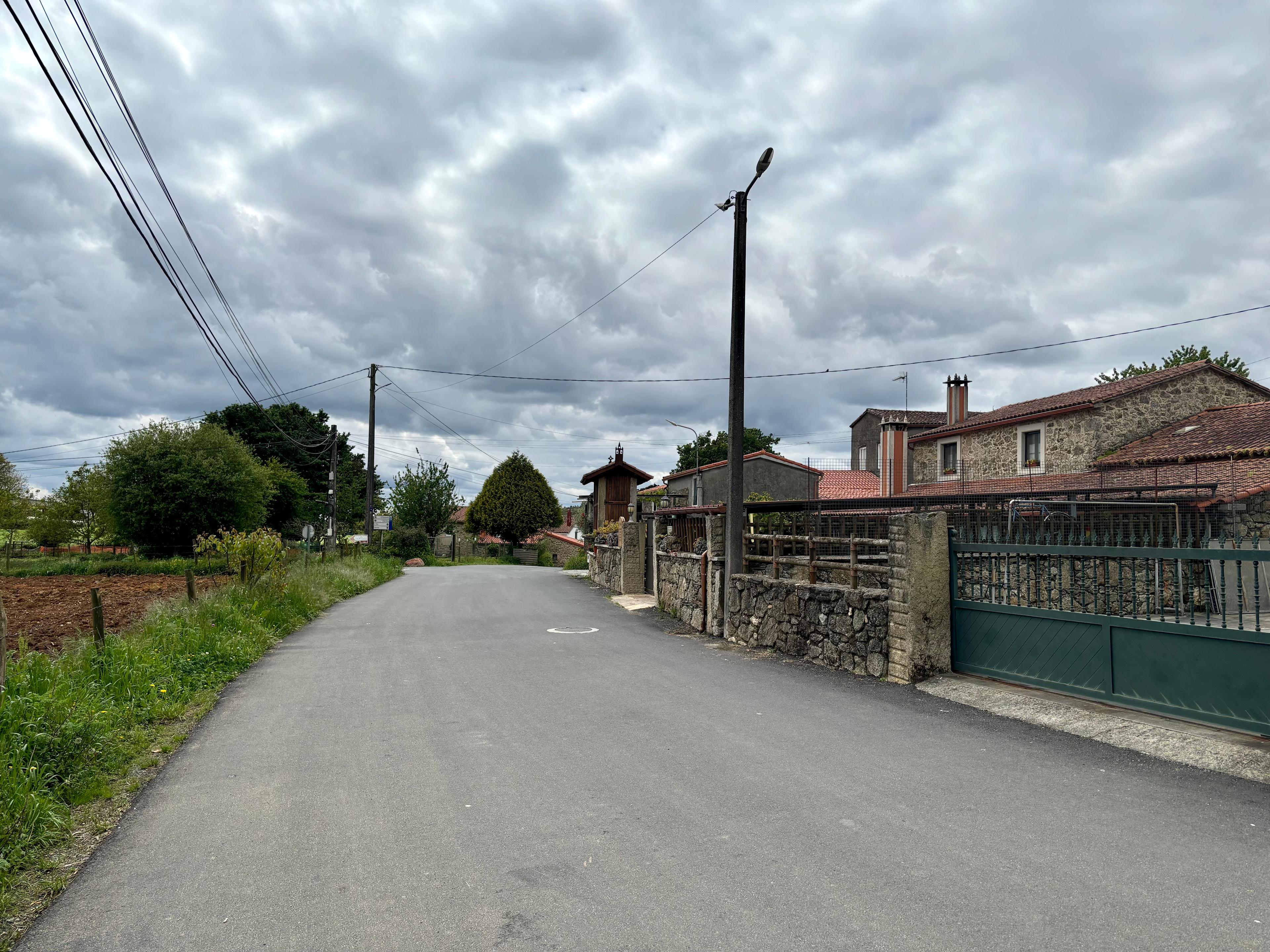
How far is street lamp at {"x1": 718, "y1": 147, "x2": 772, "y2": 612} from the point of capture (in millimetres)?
13445

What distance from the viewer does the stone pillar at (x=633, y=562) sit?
2380 cm

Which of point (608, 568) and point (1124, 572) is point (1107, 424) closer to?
point (608, 568)

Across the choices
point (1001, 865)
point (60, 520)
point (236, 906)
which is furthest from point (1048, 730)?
point (60, 520)

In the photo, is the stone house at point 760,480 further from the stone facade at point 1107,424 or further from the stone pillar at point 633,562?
the stone pillar at point 633,562

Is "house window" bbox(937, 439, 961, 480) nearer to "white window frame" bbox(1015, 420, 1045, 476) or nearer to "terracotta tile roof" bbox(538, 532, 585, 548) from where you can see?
"white window frame" bbox(1015, 420, 1045, 476)

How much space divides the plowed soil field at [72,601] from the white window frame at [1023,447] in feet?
80.3

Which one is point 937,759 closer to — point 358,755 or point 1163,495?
point 358,755

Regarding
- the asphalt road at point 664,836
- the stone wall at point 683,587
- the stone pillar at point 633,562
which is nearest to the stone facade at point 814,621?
the asphalt road at point 664,836

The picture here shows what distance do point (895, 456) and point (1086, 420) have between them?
8510 mm

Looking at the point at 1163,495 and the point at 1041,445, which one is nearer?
the point at 1163,495

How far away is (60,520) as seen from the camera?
4838cm

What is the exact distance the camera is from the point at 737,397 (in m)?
13.4

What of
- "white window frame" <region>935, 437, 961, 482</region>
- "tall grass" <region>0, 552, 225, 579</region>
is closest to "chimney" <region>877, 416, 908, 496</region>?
"white window frame" <region>935, 437, 961, 482</region>

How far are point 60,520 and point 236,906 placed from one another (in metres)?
56.0
